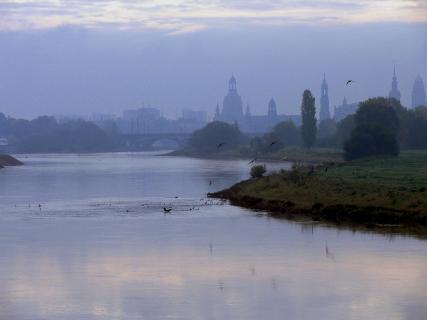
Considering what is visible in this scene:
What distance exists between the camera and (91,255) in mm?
46031

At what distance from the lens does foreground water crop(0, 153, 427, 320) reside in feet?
110

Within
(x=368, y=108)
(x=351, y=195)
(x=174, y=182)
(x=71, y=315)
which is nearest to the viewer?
(x=71, y=315)

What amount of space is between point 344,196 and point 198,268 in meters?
25.3

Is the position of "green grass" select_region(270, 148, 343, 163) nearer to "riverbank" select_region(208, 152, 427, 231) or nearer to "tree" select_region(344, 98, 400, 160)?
"tree" select_region(344, 98, 400, 160)

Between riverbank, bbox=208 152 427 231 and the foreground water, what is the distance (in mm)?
3712

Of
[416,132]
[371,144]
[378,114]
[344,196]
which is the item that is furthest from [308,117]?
[344,196]

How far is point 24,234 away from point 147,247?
909cm

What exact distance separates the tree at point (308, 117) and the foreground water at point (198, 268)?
309ft

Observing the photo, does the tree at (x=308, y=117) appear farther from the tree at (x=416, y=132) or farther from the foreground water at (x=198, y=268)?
the foreground water at (x=198, y=268)

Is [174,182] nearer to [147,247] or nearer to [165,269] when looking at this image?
[147,247]

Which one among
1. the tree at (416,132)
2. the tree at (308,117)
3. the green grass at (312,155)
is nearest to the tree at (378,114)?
the green grass at (312,155)

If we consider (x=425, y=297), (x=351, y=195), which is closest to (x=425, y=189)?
(x=351, y=195)

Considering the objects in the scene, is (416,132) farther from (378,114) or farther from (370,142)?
(370,142)

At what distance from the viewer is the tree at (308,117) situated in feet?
533
